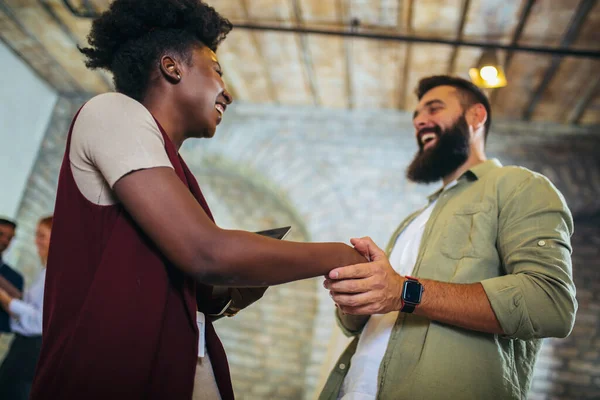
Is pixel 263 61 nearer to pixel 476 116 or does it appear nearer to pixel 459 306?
pixel 476 116

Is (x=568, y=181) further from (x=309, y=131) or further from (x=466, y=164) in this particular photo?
(x=466, y=164)

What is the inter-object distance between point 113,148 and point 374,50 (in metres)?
3.75

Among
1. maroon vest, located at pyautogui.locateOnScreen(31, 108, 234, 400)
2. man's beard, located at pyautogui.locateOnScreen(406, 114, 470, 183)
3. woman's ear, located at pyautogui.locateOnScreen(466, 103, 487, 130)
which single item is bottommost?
maroon vest, located at pyautogui.locateOnScreen(31, 108, 234, 400)

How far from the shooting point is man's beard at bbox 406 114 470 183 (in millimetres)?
2352

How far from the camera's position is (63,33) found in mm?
4930

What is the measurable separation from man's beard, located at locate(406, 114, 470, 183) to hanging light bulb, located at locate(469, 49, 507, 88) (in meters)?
2.01

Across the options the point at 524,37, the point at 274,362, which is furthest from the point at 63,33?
the point at 524,37

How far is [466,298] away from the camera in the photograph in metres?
1.58

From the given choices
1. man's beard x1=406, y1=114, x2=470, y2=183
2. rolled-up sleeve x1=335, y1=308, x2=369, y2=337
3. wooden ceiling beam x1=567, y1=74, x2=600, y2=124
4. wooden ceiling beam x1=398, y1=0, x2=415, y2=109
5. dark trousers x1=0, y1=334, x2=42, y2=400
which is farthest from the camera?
wooden ceiling beam x1=567, y1=74, x2=600, y2=124

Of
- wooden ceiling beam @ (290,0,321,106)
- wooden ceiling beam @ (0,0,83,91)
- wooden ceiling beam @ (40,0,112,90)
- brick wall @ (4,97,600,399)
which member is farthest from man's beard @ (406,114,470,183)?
wooden ceiling beam @ (0,0,83,91)

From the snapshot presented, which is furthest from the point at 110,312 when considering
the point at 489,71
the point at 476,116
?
the point at 489,71

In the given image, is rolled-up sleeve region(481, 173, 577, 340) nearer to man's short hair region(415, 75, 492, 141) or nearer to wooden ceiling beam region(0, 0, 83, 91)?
man's short hair region(415, 75, 492, 141)

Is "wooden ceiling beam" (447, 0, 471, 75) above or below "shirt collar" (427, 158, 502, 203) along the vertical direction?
above

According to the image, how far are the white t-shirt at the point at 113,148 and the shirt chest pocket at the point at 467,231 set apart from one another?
91 cm
